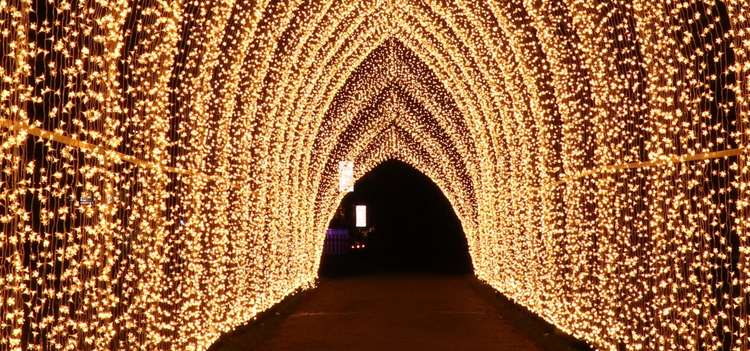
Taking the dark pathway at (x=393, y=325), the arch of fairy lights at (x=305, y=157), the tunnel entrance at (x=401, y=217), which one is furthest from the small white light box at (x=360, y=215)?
the arch of fairy lights at (x=305, y=157)

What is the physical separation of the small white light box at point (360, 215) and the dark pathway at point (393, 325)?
16041mm

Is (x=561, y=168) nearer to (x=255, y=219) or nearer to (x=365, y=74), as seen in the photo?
(x=255, y=219)

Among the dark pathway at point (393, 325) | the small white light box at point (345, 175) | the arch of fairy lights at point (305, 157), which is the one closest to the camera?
the arch of fairy lights at point (305, 157)

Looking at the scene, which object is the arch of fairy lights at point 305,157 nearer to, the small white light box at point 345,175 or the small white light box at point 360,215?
the small white light box at point 345,175

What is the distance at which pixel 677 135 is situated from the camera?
6863 millimetres

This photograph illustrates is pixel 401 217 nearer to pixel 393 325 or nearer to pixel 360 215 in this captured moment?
→ pixel 360 215

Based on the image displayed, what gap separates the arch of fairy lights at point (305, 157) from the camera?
5602 millimetres

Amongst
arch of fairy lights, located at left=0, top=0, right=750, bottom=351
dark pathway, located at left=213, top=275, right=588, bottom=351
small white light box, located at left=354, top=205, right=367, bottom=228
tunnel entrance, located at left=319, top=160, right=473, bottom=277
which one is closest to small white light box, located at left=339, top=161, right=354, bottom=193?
dark pathway, located at left=213, top=275, right=588, bottom=351

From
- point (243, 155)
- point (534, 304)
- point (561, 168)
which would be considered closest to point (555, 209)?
point (561, 168)

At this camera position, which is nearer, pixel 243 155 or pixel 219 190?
pixel 219 190

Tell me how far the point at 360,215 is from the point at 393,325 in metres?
23.1

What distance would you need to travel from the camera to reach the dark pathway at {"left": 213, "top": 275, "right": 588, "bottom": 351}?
11.3 metres

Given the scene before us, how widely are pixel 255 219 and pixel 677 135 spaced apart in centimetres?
720

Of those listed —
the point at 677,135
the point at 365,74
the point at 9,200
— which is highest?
the point at 365,74
